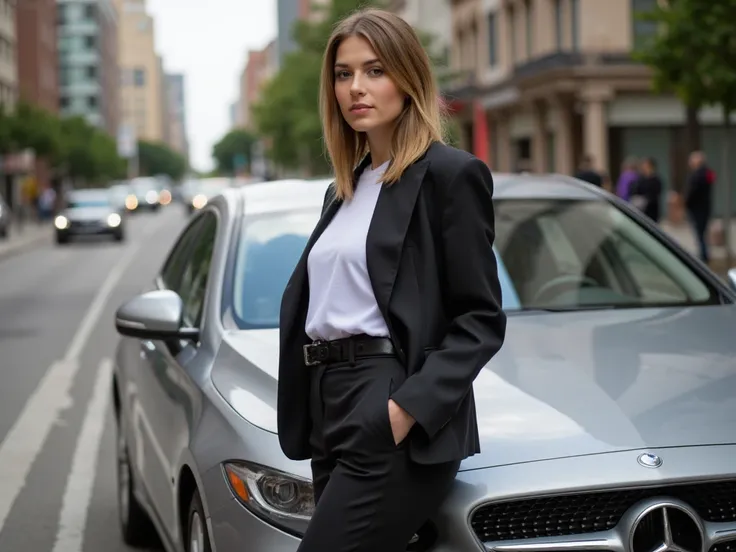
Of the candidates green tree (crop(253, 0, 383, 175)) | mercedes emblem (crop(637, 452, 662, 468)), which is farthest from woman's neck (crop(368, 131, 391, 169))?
green tree (crop(253, 0, 383, 175))

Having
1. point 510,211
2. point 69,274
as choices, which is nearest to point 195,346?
point 510,211

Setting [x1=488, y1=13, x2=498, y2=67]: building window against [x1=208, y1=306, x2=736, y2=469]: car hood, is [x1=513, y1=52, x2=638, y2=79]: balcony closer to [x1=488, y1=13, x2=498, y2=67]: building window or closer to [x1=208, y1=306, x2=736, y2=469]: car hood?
[x1=488, y1=13, x2=498, y2=67]: building window

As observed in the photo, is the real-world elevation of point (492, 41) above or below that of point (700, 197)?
above

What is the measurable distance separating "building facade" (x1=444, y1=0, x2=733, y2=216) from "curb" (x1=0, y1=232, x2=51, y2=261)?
12500mm

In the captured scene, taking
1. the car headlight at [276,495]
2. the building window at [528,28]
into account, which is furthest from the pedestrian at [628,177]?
the building window at [528,28]

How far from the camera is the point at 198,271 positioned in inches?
205

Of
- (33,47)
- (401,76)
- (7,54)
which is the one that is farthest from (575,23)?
(33,47)

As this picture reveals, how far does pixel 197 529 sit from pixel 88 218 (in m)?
38.8

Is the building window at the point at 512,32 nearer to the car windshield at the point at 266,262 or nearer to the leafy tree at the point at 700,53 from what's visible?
the leafy tree at the point at 700,53

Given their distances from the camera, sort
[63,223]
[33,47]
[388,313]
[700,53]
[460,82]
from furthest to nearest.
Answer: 1. [33,47]
2. [460,82]
3. [63,223]
4. [700,53]
5. [388,313]

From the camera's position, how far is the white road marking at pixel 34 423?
738 centimetres

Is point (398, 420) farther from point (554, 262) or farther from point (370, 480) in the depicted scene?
point (554, 262)

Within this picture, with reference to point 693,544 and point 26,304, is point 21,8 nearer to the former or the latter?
point 26,304

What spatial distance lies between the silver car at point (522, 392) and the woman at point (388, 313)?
385 millimetres
